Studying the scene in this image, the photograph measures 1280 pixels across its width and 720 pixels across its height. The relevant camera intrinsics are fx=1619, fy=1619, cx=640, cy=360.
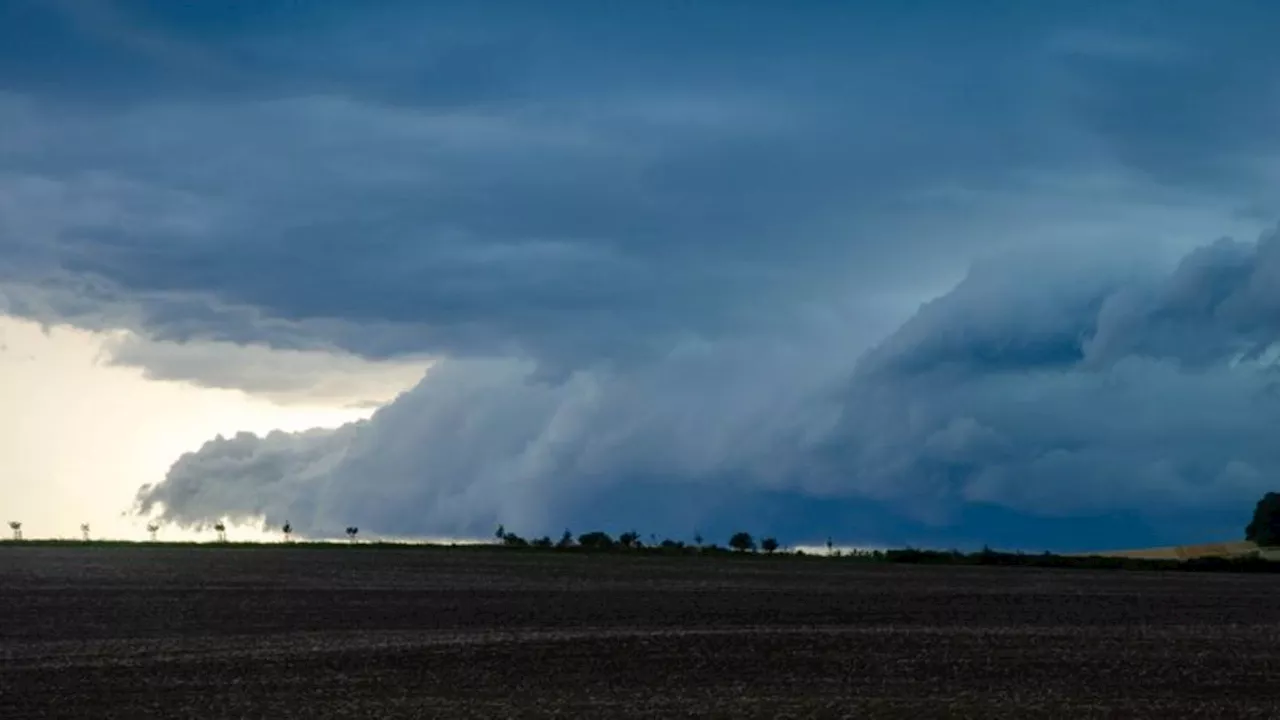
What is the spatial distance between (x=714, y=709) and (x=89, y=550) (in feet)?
266

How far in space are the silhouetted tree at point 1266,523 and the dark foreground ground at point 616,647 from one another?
73.3m

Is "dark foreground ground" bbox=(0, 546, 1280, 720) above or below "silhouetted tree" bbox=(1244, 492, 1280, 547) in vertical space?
below

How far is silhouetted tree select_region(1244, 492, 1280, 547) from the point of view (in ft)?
442

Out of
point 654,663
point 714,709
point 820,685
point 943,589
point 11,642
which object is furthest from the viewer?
point 943,589

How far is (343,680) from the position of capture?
102 ft

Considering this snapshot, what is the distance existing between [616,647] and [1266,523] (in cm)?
11269

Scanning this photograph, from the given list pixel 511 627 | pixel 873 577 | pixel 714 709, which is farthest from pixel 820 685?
pixel 873 577

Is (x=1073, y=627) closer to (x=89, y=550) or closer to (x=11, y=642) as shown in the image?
(x=11, y=642)

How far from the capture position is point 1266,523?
13638 cm

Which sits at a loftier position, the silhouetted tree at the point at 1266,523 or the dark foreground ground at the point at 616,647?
the silhouetted tree at the point at 1266,523

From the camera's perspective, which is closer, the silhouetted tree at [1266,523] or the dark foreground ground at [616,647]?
the dark foreground ground at [616,647]

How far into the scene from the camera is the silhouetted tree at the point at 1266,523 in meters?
→ 135

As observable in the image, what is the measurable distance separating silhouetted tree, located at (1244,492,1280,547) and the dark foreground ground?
240 ft

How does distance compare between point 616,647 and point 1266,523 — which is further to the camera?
point 1266,523
